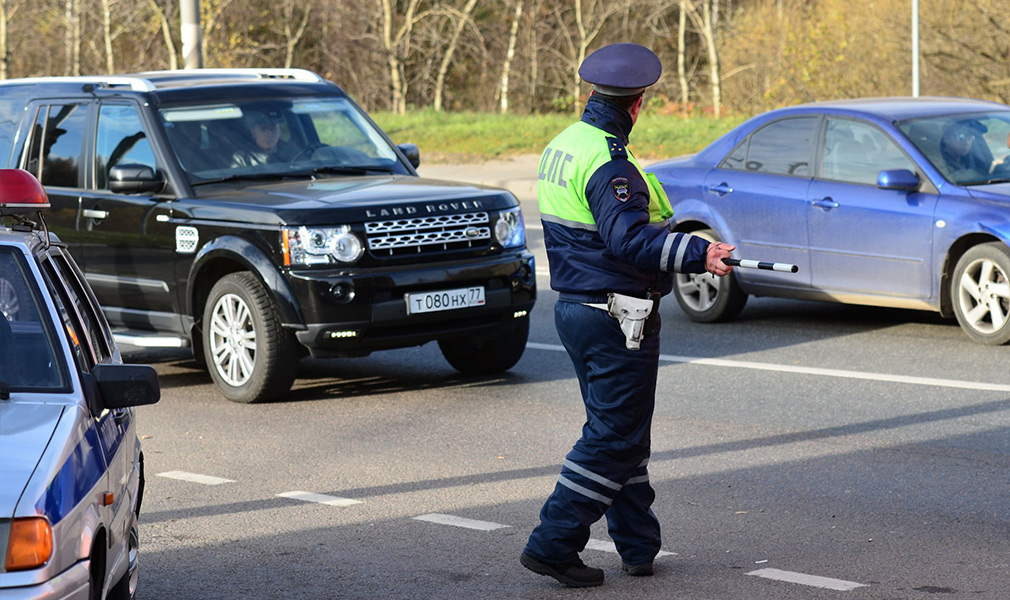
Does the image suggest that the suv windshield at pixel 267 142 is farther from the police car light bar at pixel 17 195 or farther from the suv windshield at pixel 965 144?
the police car light bar at pixel 17 195

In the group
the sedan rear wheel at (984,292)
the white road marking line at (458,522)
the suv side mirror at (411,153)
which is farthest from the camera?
the suv side mirror at (411,153)

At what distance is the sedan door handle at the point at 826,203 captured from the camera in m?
10.5

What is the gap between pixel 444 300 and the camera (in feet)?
28.9

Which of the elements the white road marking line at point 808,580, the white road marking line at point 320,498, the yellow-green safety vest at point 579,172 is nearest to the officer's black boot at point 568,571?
the white road marking line at point 808,580

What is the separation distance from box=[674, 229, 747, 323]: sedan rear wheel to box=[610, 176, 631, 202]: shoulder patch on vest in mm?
6396

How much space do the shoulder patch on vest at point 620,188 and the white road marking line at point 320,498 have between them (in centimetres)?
222

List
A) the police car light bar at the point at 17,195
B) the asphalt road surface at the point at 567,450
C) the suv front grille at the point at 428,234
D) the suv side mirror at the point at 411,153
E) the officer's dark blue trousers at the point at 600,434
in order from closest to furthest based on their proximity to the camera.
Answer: the police car light bar at the point at 17,195
the officer's dark blue trousers at the point at 600,434
the asphalt road surface at the point at 567,450
the suv front grille at the point at 428,234
the suv side mirror at the point at 411,153

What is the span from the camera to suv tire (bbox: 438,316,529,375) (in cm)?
955

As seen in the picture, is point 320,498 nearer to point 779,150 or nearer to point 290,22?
point 779,150

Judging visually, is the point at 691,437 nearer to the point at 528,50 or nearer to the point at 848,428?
the point at 848,428

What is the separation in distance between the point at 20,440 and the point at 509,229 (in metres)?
5.62

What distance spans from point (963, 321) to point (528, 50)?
36257 millimetres

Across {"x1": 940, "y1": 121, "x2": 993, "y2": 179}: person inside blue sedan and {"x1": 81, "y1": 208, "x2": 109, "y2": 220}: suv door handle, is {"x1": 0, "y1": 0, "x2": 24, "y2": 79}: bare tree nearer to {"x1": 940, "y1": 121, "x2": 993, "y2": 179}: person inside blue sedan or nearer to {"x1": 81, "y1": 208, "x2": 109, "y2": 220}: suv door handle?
{"x1": 81, "y1": 208, "x2": 109, "y2": 220}: suv door handle

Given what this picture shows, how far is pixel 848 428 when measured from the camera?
7.77m
